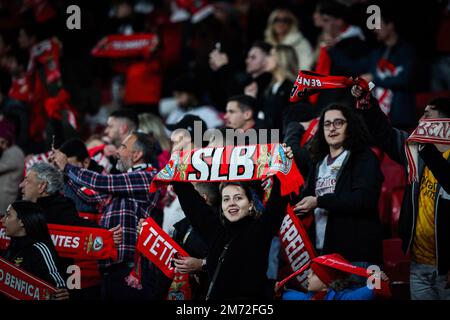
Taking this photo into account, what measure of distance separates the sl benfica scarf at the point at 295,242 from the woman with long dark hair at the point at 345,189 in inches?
4.0

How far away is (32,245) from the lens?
6703mm

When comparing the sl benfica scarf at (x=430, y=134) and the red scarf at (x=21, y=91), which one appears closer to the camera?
the sl benfica scarf at (x=430, y=134)

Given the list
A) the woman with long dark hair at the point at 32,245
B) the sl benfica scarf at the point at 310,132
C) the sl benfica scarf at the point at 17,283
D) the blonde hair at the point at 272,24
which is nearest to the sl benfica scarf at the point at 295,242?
the sl benfica scarf at the point at 310,132

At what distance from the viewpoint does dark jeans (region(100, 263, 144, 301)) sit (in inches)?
291

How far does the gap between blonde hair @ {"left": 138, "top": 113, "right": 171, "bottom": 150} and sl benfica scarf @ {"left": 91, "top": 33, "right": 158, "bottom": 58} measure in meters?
2.30

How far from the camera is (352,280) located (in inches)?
244

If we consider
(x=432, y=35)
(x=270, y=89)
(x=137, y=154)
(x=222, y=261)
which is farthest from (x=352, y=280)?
(x=432, y=35)

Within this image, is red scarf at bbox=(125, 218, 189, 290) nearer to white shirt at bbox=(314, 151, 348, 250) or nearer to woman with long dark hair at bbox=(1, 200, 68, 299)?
woman with long dark hair at bbox=(1, 200, 68, 299)

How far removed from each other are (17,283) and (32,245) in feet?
1.10

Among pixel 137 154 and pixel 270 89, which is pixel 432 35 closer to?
pixel 270 89

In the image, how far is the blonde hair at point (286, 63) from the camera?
9273 mm

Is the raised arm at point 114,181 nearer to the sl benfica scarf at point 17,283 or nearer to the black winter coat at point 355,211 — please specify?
the sl benfica scarf at point 17,283

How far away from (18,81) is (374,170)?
6156 mm

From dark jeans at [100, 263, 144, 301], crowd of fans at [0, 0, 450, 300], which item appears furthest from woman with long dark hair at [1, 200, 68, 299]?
dark jeans at [100, 263, 144, 301]
